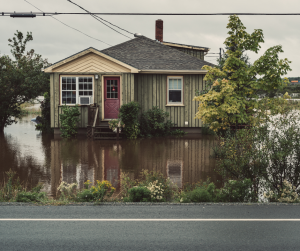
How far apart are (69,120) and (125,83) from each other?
3.67 meters

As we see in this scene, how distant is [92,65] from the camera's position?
19969 millimetres

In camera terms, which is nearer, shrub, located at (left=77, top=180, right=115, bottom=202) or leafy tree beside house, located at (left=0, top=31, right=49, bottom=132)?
shrub, located at (left=77, top=180, right=115, bottom=202)

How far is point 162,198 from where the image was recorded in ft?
27.2

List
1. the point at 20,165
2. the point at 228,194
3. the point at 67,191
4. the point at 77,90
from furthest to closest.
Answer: the point at 77,90
the point at 20,165
the point at 67,191
the point at 228,194

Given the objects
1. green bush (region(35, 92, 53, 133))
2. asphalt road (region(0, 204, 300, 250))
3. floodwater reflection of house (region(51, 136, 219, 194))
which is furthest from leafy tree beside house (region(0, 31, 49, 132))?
asphalt road (region(0, 204, 300, 250))

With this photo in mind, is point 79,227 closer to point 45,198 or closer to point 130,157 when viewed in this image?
point 45,198

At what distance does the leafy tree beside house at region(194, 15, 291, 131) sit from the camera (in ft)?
42.3

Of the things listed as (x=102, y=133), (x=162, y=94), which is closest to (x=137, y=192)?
(x=102, y=133)

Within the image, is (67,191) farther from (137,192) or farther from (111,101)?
(111,101)

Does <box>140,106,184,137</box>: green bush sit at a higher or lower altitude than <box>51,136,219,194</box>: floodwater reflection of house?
higher

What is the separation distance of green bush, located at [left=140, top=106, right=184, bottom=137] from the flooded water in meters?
1.42

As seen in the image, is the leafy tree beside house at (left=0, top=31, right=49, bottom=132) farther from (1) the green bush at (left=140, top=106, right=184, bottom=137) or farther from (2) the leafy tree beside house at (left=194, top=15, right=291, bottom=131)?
(2) the leafy tree beside house at (left=194, top=15, right=291, bottom=131)

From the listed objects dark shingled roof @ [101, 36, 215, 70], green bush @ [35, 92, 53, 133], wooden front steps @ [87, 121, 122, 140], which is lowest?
wooden front steps @ [87, 121, 122, 140]

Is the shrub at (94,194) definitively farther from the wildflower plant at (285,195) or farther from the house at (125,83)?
the house at (125,83)
